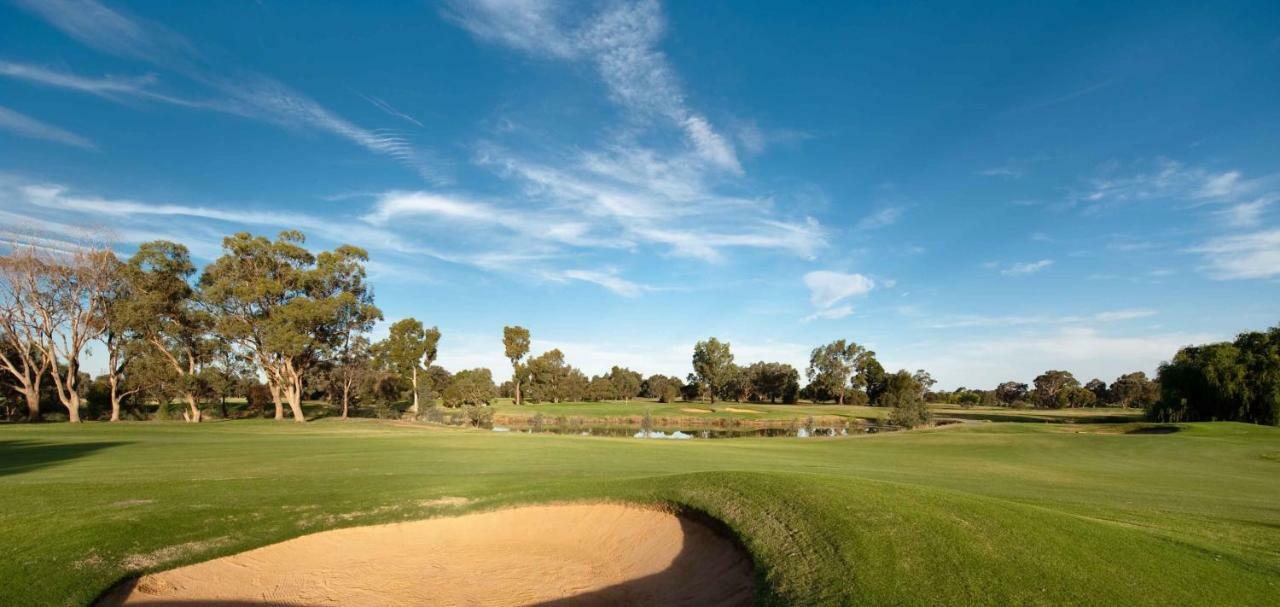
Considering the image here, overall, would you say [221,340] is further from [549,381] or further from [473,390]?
[549,381]

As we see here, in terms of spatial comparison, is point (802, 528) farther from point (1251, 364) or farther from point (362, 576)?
point (1251, 364)

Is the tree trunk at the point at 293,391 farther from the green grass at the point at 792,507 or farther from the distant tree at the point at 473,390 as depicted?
the distant tree at the point at 473,390

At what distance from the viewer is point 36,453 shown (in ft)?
68.0

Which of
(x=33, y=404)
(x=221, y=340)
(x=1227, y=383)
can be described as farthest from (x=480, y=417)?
(x=1227, y=383)

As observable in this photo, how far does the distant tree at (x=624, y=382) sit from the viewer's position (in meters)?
121

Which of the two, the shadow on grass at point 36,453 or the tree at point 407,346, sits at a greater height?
the tree at point 407,346

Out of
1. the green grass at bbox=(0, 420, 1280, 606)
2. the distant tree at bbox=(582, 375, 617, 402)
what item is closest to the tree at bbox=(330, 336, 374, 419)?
the green grass at bbox=(0, 420, 1280, 606)

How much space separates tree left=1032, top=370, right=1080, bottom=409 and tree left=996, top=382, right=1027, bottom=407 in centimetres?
932

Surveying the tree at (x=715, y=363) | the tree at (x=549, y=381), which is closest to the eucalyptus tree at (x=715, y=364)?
the tree at (x=715, y=363)

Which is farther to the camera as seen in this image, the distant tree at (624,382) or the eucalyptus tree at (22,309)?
the distant tree at (624,382)

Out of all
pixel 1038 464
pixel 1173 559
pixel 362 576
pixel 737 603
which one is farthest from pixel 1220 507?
pixel 362 576

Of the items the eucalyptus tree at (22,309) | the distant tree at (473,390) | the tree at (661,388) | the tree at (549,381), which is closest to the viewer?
the eucalyptus tree at (22,309)

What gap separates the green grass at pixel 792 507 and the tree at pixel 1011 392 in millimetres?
141400

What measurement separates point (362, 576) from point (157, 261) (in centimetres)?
5136
